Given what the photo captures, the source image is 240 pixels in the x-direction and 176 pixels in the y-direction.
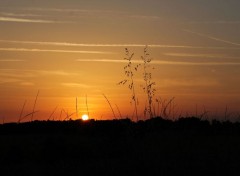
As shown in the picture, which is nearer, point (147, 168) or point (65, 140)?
point (147, 168)

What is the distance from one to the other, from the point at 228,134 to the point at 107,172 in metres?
3.69

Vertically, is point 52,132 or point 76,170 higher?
point 52,132

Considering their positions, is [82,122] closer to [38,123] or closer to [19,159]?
[38,123]

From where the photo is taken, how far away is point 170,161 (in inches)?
219

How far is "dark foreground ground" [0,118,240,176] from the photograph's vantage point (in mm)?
5180

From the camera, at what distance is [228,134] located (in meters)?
8.12

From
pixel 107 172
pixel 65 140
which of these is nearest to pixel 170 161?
pixel 107 172

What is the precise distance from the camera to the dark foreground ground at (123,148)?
17.0ft

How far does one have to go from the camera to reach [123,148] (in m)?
6.34

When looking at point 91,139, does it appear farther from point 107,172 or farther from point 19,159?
point 107,172

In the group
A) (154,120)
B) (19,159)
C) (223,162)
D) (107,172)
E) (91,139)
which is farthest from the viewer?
(154,120)

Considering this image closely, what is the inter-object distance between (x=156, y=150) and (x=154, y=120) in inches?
90.1

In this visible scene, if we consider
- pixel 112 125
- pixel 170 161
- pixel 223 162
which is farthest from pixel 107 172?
pixel 112 125

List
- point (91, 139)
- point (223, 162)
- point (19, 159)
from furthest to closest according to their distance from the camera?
point (91, 139), point (19, 159), point (223, 162)
